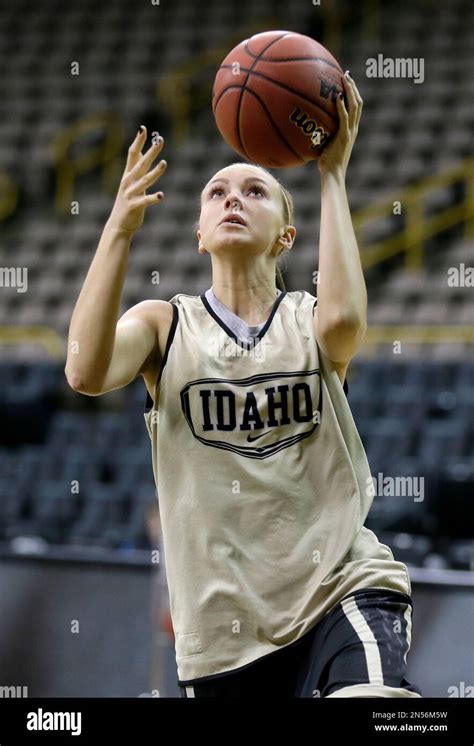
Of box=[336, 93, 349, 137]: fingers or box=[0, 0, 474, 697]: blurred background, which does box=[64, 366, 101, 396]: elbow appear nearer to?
box=[336, 93, 349, 137]: fingers

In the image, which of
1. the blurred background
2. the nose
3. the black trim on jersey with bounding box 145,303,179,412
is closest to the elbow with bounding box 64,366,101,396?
the black trim on jersey with bounding box 145,303,179,412

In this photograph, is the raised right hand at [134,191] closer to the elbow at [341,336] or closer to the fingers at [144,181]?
the fingers at [144,181]

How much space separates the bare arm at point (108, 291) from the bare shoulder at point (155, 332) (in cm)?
19

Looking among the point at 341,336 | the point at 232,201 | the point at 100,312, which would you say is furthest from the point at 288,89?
the point at 100,312

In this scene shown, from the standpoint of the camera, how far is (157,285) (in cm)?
950

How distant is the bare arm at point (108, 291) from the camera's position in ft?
8.00

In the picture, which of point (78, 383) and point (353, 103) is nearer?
point (78, 383)

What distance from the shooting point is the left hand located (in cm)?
262

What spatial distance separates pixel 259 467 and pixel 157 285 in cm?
703

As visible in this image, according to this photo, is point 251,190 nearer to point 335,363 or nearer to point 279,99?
point 279,99

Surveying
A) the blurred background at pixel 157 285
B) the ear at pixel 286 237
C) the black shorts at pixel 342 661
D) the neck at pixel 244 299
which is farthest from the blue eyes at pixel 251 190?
the blurred background at pixel 157 285

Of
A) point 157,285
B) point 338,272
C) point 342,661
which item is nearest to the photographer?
point 342,661

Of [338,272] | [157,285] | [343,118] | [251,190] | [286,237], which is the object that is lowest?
[338,272]

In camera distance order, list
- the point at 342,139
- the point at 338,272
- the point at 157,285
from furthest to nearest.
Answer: the point at 157,285 → the point at 342,139 → the point at 338,272
